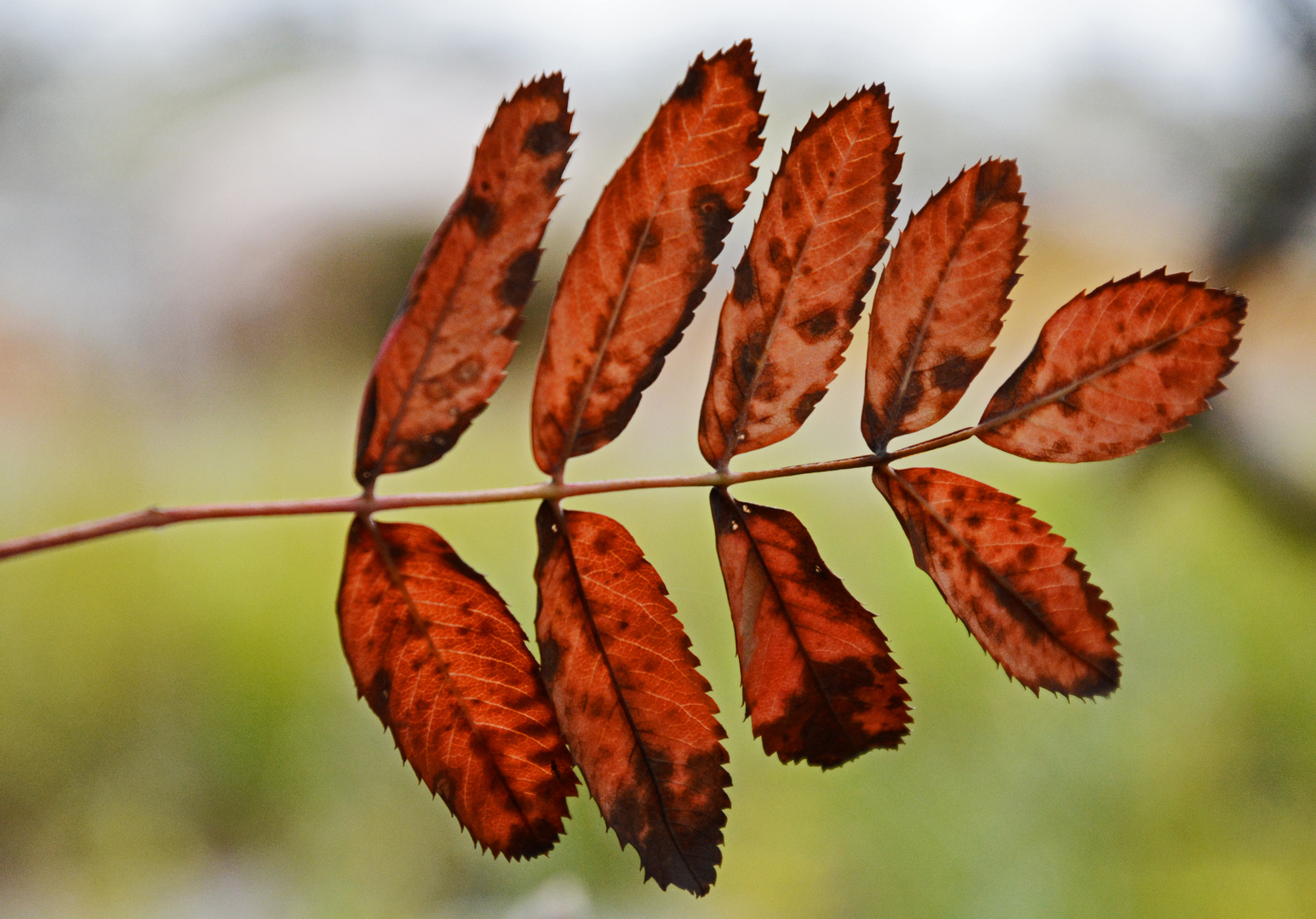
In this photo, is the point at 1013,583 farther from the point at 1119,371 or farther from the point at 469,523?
the point at 469,523

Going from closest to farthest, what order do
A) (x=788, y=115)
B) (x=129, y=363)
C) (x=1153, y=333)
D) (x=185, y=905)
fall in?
(x=1153, y=333) → (x=185, y=905) → (x=129, y=363) → (x=788, y=115)

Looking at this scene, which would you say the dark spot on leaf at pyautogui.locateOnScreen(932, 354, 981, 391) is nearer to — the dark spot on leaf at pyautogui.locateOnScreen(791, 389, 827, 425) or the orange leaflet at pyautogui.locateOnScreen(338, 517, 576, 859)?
the dark spot on leaf at pyautogui.locateOnScreen(791, 389, 827, 425)

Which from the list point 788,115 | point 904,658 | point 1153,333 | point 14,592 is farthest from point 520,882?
point 788,115

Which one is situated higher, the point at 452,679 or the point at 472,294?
the point at 472,294

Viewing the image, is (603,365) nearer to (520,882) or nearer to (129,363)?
(520,882)

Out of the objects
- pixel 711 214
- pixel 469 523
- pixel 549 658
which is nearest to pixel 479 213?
pixel 711 214

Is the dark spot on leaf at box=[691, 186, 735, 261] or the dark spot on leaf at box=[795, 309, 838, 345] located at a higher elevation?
the dark spot on leaf at box=[691, 186, 735, 261]

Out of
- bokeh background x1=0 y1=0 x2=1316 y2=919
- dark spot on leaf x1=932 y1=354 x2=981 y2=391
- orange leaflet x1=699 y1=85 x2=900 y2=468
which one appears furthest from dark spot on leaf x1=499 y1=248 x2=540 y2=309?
bokeh background x1=0 y1=0 x2=1316 y2=919
